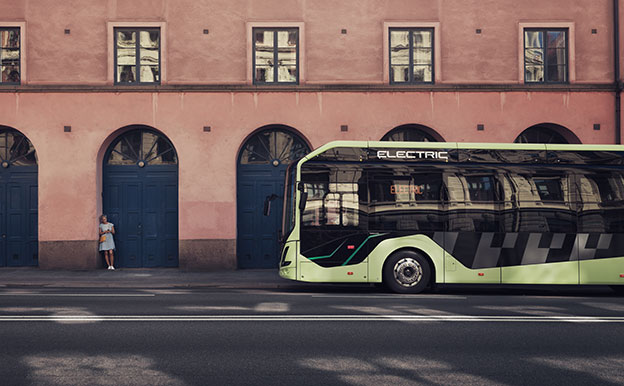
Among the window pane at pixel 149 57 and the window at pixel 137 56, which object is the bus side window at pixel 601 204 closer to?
the window at pixel 137 56

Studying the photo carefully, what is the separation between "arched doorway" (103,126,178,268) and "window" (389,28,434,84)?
741 cm

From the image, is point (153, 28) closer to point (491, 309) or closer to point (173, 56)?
point (173, 56)

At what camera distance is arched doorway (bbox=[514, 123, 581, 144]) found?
1841 cm

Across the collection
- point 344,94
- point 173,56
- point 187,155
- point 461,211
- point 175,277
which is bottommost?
point 175,277

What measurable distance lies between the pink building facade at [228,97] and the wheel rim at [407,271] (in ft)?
21.6

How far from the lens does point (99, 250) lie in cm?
1752

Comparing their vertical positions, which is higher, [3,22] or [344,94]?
[3,22]

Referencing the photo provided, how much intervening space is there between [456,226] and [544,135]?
8.27m

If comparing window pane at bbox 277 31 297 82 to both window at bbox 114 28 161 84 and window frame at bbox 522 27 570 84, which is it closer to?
window at bbox 114 28 161 84

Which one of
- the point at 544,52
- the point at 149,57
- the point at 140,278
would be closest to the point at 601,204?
the point at 544,52

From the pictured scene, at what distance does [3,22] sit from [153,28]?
14.6ft

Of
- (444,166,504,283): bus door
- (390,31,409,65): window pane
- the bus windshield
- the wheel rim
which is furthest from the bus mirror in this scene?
(390,31,409,65): window pane

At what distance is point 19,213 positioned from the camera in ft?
58.9

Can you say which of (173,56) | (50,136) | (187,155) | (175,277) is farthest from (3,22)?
(175,277)
